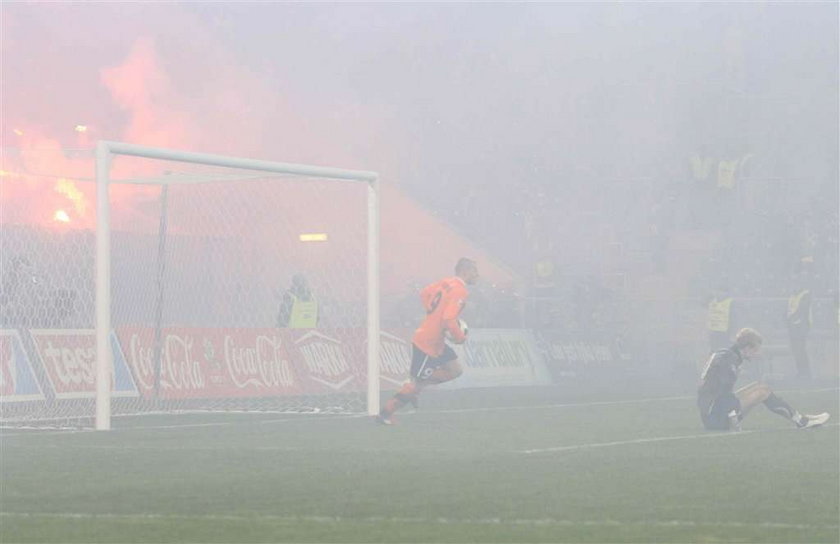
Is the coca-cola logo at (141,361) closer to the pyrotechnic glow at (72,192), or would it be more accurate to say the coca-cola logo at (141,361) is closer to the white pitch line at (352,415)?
the pyrotechnic glow at (72,192)

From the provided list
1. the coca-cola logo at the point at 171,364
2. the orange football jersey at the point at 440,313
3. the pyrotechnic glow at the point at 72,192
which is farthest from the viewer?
the pyrotechnic glow at the point at 72,192

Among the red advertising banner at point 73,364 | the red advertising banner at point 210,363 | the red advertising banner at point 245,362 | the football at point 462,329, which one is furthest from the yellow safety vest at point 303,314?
the football at point 462,329

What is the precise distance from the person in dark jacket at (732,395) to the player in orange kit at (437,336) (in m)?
2.44

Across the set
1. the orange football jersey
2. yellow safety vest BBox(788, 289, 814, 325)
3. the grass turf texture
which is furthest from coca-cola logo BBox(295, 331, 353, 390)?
yellow safety vest BBox(788, 289, 814, 325)

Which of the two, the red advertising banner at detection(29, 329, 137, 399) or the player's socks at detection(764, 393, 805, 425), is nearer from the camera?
the player's socks at detection(764, 393, 805, 425)

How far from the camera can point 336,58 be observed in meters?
32.0

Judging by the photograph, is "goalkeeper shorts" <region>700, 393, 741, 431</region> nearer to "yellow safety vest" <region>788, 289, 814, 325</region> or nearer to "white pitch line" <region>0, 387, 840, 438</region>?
"white pitch line" <region>0, 387, 840, 438</region>

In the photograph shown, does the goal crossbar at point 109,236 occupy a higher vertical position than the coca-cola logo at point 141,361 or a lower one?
higher

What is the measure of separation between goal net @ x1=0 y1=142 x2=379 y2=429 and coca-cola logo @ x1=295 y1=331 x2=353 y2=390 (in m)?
0.02

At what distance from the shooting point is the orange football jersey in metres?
14.7

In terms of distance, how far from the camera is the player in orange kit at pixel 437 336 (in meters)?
14.6

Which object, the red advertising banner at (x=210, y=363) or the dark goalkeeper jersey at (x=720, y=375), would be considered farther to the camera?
the red advertising banner at (x=210, y=363)

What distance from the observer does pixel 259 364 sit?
20.2m

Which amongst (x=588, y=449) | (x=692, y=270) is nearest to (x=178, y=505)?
(x=588, y=449)
